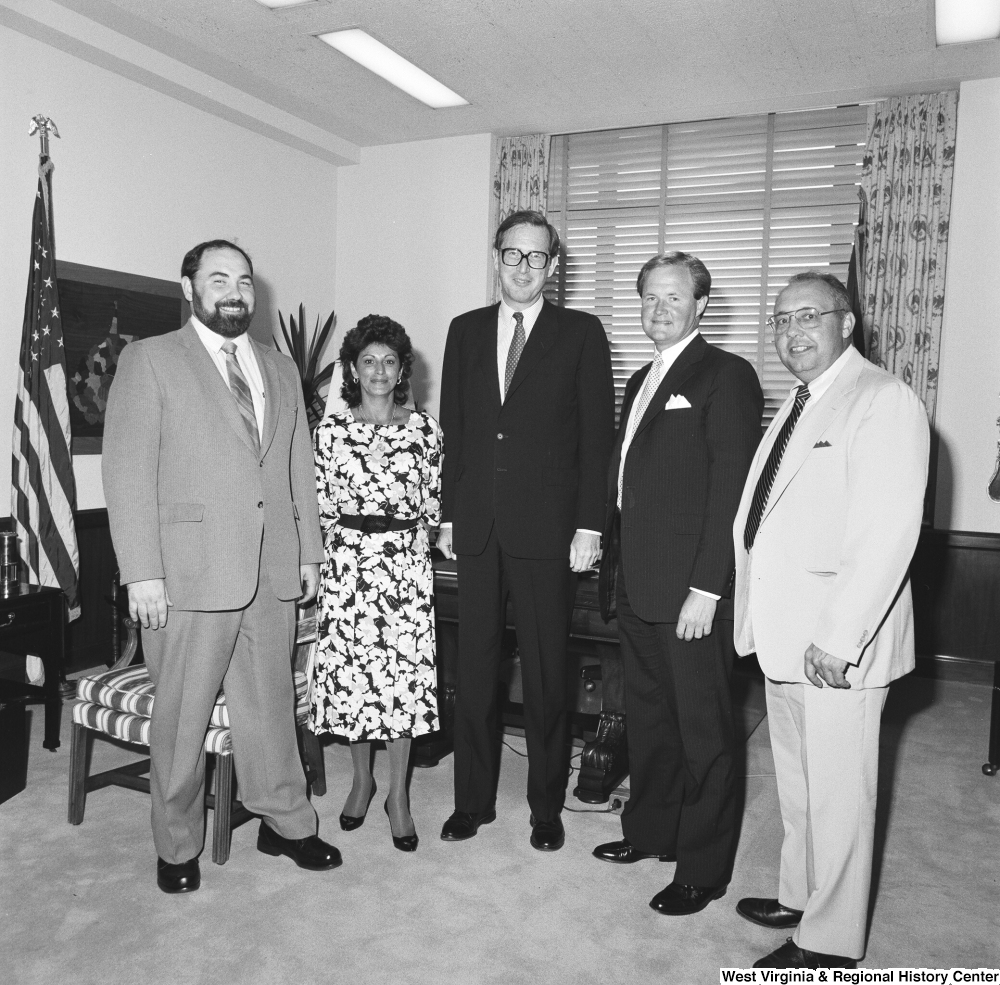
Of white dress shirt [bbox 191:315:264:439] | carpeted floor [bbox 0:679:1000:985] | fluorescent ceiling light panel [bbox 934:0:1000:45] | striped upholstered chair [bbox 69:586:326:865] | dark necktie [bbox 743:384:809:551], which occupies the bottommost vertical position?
carpeted floor [bbox 0:679:1000:985]

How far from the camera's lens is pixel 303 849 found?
9.25 ft

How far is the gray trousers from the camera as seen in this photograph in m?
2.58

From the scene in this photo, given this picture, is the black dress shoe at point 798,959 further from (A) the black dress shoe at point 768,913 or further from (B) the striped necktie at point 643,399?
(B) the striped necktie at point 643,399

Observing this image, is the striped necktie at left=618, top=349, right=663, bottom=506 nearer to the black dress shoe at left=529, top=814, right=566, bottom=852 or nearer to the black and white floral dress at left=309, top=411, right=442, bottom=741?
the black and white floral dress at left=309, top=411, right=442, bottom=741

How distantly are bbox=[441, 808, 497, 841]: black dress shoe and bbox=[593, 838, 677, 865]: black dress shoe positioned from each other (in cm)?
41

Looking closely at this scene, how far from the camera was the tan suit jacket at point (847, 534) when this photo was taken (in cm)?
201

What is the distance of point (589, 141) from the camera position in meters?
6.36

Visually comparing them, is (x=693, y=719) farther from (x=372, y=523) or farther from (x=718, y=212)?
(x=718, y=212)

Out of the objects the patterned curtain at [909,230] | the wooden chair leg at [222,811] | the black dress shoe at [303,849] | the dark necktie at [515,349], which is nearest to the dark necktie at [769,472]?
the dark necktie at [515,349]

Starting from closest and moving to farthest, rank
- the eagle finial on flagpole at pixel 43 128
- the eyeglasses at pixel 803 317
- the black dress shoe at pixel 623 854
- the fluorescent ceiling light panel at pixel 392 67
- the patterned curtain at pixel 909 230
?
1. the eyeglasses at pixel 803 317
2. the black dress shoe at pixel 623 854
3. the eagle finial on flagpole at pixel 43 128
4. the fluorescent ceiling light panel at pixel 392 67
5. the patterned curtain at pixel 909 230

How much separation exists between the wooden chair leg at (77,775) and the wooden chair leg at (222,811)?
23.2 inches

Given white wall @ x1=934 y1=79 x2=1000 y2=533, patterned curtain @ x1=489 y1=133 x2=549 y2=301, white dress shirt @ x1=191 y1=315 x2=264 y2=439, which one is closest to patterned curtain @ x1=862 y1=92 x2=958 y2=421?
white wall @ x1=934 y1=79 x2=1000 y2=533

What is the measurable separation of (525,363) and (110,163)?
10.7 ft

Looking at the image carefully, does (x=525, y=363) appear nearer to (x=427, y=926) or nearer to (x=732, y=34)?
(x=427, y=926)
